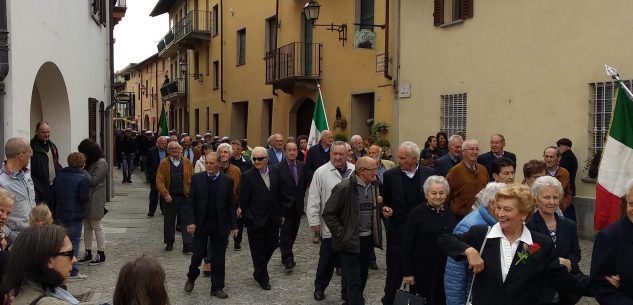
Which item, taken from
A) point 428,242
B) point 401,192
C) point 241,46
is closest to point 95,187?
point 401,192

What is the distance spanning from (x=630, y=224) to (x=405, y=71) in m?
12.6

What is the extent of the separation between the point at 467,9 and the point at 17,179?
10.2m

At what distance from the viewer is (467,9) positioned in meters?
14.3

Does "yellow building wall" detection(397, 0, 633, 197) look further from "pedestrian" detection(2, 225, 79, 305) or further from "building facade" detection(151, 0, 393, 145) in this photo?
"pedestrian" detection(2, 225, 79, 305)

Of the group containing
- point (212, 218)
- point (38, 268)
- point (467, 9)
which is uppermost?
point (467, 9)

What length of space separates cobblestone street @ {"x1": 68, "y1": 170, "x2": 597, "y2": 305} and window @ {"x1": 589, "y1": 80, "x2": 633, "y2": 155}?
1.65m

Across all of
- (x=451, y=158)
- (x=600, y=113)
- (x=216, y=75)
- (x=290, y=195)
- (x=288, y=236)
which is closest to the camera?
(x=290, y=195)

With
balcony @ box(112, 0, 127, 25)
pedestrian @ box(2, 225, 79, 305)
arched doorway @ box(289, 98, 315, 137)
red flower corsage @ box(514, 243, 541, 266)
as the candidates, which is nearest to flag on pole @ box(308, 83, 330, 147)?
arched doorway @ box(289, 98, 315, 137)

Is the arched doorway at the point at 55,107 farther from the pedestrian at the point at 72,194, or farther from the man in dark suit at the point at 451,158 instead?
the man in dark suit at the point at 451,158

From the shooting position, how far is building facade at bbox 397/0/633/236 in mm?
11250

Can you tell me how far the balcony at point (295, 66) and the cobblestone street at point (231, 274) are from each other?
801cm

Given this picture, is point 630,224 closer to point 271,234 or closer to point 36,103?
point 271,234

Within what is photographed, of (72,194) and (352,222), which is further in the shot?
(72,194)

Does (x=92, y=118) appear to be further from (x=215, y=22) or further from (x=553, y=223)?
(x=215, y=22)
